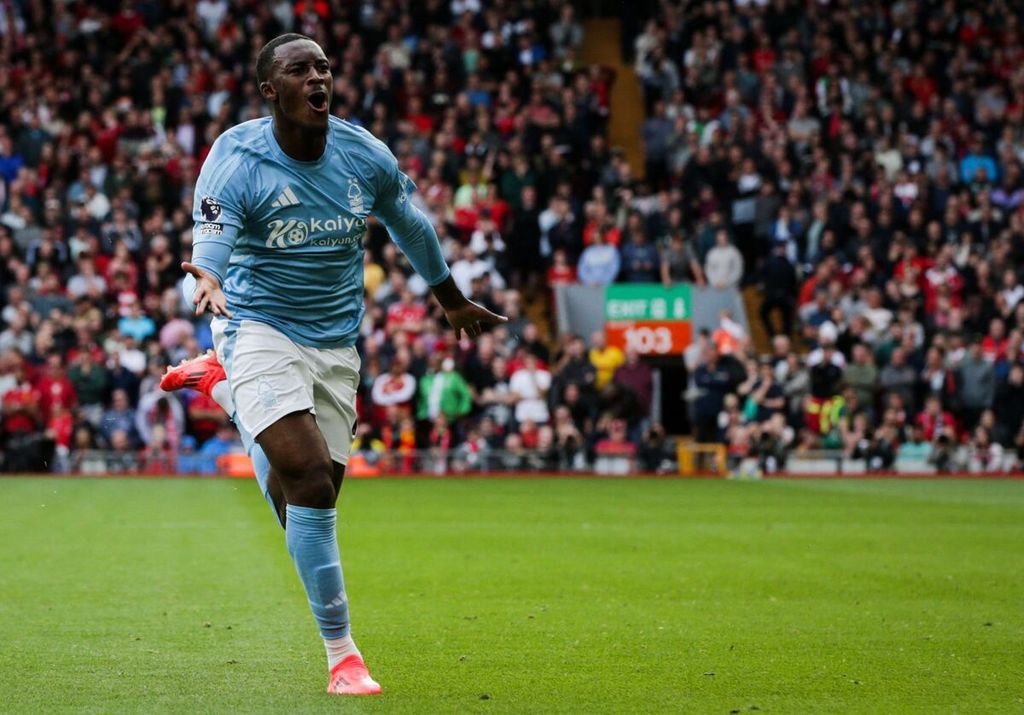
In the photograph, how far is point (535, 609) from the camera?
870cm

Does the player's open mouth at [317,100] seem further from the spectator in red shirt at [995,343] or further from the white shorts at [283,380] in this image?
the spectator in red shirt at [995,343]

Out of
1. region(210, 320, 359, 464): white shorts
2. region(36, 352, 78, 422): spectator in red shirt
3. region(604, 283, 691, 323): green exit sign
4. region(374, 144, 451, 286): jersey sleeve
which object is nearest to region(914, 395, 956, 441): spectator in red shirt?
region(604, 283, 691, 323): green exit sign

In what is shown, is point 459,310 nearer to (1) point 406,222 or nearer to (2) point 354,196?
(1) point 406,222

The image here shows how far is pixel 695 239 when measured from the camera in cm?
2562

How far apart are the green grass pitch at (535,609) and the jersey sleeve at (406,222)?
1.72 metres

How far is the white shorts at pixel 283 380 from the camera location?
6414 millimetres

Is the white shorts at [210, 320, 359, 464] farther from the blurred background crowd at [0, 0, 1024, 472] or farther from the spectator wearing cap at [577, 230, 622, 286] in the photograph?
the spectator wearing cap at [577, 230, 622, 286]

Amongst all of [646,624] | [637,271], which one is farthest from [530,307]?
[646,624]

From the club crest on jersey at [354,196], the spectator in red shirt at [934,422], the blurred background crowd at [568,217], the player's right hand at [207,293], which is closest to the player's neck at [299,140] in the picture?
the club crest on jersey at [354,196]

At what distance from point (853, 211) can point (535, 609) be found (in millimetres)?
18172

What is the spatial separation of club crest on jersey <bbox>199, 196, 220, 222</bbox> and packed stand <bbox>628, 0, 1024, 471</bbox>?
16321mm

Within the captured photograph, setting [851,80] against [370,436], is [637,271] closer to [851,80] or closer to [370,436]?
[370,436]

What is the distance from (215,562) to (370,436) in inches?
448

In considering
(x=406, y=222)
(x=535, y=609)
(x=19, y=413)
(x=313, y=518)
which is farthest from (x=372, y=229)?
(x=313, y=518)
